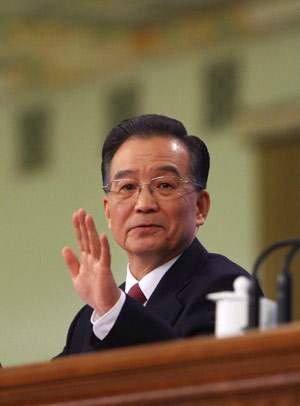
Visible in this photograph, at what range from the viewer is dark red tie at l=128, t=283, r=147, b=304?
3908 mm

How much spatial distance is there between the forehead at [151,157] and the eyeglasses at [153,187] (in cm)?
3

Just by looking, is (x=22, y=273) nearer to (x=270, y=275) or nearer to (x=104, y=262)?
(x=270, y=275)

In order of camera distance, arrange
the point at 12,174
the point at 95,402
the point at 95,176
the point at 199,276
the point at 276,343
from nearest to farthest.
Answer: the point at 276,343, the point at 95,402, the point at 199,276, the point at 95,176, the point at 12,174

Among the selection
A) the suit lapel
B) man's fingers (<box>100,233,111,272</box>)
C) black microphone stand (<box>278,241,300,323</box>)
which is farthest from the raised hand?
black microphone stand (<box>278,241,300,323</box>)

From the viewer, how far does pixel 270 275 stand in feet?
33.7

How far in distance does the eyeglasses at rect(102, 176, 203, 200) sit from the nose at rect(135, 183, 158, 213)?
17 mm

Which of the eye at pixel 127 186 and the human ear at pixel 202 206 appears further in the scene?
the human ear at pixel 202 206

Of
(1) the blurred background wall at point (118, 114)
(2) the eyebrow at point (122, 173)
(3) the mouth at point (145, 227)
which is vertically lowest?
(3) the mouth at point (145, 227)

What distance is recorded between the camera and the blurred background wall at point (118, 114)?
36.2 ft

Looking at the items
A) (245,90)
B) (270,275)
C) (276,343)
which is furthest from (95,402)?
(245,90)

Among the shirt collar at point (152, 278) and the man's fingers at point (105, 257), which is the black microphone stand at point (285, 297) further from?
the shirt collar at point (152, 278)

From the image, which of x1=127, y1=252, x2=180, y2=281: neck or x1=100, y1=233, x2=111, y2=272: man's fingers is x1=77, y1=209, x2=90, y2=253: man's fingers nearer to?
x1=100, y1=233, x2=111, y2=272: man's fingers

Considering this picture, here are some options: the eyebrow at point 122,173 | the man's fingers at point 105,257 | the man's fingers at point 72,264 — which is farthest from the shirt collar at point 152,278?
the man's fingers at point 105,257

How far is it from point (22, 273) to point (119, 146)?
8.64m
